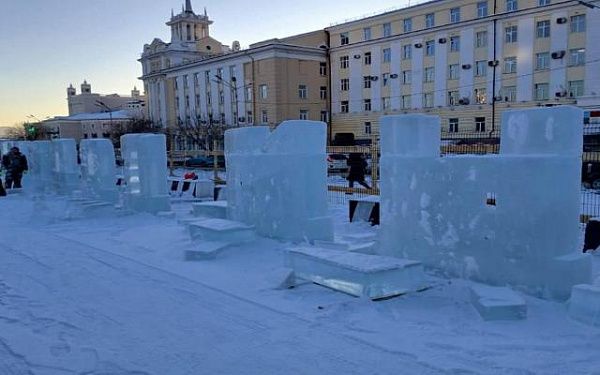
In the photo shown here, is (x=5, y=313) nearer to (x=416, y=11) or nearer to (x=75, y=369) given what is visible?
(x=75, y=369)

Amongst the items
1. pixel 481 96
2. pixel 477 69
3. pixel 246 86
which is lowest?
pixel 481 96

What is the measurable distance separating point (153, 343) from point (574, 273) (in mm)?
4027

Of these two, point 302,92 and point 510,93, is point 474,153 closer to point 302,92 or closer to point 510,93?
point 510,93

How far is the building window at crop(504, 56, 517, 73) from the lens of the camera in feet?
129

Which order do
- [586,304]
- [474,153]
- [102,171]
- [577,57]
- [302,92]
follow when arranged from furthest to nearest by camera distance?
[302,92]
[577,57]
[102,171]
[474,153]
[586,304]

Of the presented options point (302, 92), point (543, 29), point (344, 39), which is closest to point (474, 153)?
point (543, 29)

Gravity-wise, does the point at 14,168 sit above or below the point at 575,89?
below

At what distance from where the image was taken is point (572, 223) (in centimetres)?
491

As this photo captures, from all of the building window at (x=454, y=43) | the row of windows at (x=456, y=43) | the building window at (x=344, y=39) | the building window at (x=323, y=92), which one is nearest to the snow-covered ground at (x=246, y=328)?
the row of windows at (x=456, y=43)

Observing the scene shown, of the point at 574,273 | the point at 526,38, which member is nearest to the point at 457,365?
the point at 574,273

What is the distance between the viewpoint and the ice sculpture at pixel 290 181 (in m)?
8.07

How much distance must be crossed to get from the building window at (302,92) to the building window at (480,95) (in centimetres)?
1844

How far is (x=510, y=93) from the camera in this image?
40156 millimetres

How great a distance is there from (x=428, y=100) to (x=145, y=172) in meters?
37.6
